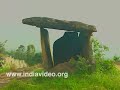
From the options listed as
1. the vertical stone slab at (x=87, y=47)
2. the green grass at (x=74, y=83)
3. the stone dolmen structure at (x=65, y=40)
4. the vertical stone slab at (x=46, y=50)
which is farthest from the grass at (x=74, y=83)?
the vertical stone slab at (x=46, y=50)

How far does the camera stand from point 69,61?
19.0 m

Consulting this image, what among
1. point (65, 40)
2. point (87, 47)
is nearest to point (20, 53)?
point (65, 40)

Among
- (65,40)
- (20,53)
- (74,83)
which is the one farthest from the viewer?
(20,53)

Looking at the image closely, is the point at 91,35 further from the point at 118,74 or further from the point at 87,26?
the point at 118,74

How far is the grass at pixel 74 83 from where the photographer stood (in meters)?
15.2

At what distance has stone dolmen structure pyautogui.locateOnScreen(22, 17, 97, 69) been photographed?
1878 centimetres

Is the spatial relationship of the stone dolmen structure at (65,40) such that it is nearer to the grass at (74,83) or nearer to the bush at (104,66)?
the bush at (104,66)

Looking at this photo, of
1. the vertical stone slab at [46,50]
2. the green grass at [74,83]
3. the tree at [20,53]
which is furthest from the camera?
the tree at [20,53]

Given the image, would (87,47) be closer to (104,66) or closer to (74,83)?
(104,66)

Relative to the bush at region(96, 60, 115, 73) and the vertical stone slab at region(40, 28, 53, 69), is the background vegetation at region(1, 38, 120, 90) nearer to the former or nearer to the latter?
the bush at region(96, 60, 115, 73)

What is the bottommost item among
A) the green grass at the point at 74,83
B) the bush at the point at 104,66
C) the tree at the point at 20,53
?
the green grass at the point at 74,83

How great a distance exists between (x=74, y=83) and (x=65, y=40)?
4834 millimetres

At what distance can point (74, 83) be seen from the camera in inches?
638

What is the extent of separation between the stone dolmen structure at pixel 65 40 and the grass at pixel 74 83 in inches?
70.2
